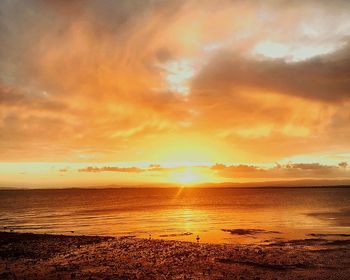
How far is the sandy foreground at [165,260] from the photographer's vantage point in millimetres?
24844

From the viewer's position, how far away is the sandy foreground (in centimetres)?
2484

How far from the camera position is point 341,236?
46.4 metres

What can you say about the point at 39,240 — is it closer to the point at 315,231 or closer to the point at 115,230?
the point at 115,230

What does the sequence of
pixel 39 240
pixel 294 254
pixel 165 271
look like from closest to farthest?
pixel 165 271 → pixel 294 254 → pixel 39 240

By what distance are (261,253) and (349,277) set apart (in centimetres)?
986

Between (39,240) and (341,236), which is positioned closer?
(39,240)

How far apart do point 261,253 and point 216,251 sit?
188 inches

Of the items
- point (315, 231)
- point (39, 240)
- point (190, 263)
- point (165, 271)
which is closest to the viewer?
point (165, 271)

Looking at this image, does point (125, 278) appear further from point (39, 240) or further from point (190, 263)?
point (39, 240)

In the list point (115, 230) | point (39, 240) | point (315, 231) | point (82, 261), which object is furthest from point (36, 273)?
point (315, 231)

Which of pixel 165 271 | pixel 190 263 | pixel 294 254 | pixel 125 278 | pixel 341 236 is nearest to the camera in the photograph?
pixel 125 278

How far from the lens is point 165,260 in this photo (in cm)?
2964

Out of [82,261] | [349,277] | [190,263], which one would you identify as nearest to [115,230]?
[82,261]

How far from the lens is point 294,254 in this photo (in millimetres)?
32656
